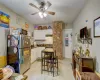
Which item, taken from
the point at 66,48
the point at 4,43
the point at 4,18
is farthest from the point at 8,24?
the point at 66,48

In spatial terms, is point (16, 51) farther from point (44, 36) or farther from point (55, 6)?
point (44, 36)

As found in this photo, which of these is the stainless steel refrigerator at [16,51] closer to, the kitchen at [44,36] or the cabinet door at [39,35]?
the kitchen at [44,36]

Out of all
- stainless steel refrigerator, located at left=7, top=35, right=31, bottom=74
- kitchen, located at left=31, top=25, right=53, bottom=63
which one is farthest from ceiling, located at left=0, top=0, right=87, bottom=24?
kitchen, located at left=31, top=25, right=53, bottom=63

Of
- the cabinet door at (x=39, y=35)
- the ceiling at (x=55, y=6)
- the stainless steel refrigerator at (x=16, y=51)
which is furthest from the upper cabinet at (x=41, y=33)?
the stainless steel refrigerator at (x=16, y=51)

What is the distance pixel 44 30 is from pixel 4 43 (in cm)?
401

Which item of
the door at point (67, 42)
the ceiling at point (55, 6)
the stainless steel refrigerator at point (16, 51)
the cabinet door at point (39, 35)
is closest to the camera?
the ceiling at point (55, 6)

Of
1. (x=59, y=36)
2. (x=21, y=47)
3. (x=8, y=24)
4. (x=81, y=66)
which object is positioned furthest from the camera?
(x=59, y=36)

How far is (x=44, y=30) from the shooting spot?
7.25 m

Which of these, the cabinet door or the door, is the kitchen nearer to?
the cabinet door

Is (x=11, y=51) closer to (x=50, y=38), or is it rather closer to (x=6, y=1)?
(x=6, y=1)

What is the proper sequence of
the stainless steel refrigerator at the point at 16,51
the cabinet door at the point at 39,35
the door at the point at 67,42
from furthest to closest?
the cabinet door at the point at 39,35
the door at the point at 67,42
the stainless steel refrigerator at the point at 16,51

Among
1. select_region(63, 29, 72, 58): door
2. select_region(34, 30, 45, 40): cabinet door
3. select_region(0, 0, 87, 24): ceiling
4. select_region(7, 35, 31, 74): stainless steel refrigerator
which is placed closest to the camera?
select_region(0, 0, 87, 24): ceiling

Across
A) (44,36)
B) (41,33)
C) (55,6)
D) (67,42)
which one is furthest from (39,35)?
(55,6)

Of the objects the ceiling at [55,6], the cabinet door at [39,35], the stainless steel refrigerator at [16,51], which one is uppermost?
the ceiling at [55,6]
